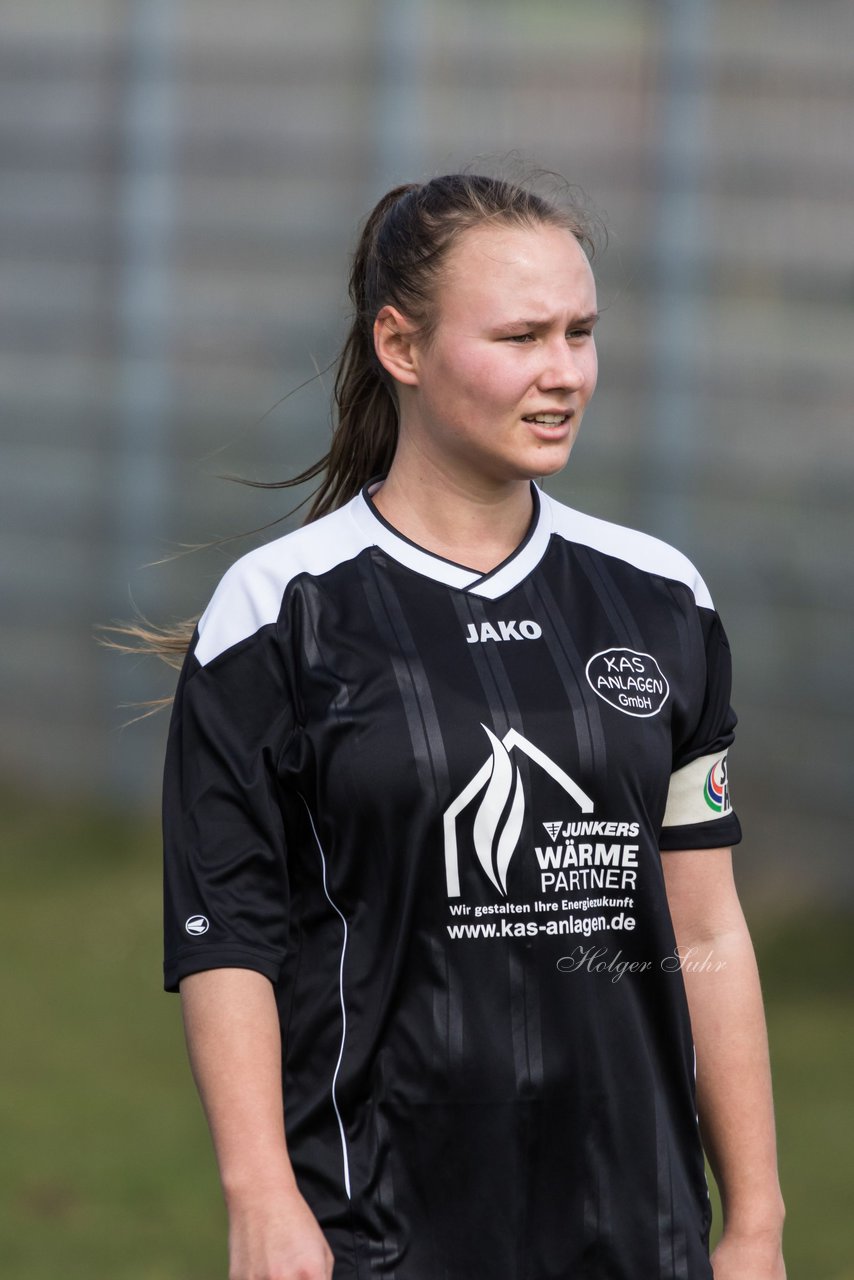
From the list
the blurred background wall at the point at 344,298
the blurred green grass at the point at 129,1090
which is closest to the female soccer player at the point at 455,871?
the blurred green grass at the point at 129,1090

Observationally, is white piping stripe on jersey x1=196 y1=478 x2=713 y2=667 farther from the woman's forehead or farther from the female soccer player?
the woman's forehead

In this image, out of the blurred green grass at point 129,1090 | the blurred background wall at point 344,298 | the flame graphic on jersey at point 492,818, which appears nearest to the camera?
the flame graphic on jersey at point 492,818

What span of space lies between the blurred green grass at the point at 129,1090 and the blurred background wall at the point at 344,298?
1.96 ft

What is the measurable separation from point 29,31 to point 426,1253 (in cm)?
662

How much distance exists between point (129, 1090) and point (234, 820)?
306 centimetres

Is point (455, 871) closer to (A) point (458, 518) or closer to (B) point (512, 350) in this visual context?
(A) point (458, 518)

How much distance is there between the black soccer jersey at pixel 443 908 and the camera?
209 centimetres

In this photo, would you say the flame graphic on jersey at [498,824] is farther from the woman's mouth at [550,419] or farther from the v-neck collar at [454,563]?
the woman's mouth at [550,419]

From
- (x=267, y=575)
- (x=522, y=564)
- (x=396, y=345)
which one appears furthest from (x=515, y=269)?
(x=267, y=575)

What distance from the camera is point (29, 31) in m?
7.71

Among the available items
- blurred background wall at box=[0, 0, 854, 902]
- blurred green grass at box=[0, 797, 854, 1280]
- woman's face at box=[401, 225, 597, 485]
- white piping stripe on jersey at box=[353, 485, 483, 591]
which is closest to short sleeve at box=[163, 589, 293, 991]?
white piping stripe on jersey at box=[353, 485, 483, 591]

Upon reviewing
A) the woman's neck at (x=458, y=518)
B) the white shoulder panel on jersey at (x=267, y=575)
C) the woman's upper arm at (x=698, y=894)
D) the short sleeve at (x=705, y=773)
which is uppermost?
the woman's neck at (x=458, y=518)

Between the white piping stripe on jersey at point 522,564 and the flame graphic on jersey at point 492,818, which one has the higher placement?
the white piping stripe on jersey at point 522,564

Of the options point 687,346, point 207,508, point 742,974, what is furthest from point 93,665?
point 742,974
